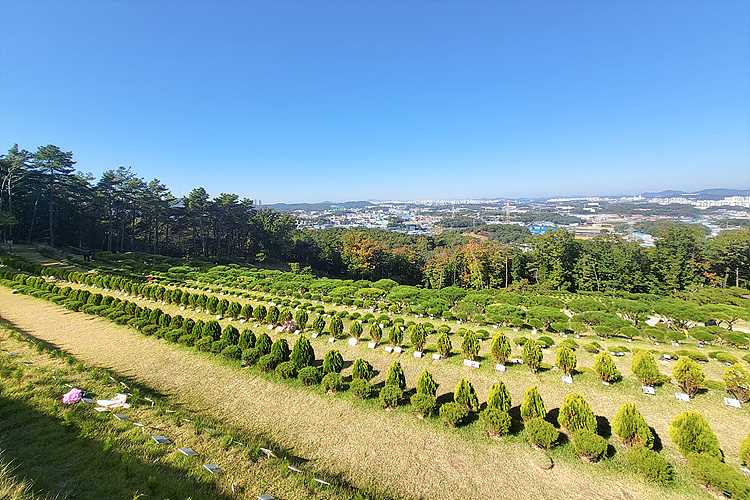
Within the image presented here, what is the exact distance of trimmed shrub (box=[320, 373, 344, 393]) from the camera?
8930mm

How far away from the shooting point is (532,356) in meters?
9.90

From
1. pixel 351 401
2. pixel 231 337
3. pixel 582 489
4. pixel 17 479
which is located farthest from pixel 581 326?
pixel 17 479

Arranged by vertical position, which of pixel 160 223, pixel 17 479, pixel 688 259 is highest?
pixel 160 223

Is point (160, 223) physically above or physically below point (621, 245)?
above

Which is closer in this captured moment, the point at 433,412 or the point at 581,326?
the point at 433,412

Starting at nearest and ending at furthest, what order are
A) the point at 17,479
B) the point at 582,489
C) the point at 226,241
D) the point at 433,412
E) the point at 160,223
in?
1. the point at 17,479
2. the point at 582,489
3. the point at 433,412
4. the point at 160,223
5. the point at 226,241

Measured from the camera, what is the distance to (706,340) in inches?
508

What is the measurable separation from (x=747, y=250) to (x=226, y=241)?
60.3m

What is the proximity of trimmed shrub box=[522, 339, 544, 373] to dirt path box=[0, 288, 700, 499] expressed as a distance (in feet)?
11.6

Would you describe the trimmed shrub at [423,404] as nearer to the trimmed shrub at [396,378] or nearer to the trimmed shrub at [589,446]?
the trimmed shrub at [396,378]

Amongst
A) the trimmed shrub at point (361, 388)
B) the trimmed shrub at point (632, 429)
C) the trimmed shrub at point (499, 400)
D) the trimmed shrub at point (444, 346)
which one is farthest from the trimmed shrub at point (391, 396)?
the trimmed shrub at point (632, 429)

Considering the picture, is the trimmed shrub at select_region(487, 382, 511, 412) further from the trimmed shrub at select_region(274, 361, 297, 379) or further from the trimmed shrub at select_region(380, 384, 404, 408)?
the trimmed shrub at select_region(274, 361, 297, 379)

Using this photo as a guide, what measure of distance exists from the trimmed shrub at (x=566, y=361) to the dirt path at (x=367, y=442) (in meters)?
3.60

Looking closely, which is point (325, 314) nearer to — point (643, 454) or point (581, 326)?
point (581, 326)
